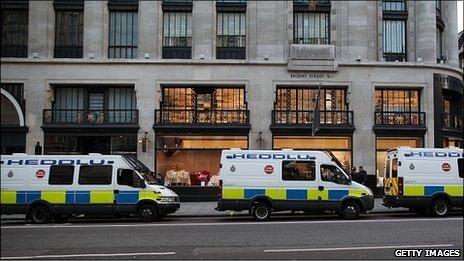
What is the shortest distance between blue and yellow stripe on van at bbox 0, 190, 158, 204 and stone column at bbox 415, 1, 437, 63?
18004 millimetres

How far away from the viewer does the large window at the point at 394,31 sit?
28.6 meters

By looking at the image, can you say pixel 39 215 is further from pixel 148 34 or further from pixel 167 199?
pixel 148 34

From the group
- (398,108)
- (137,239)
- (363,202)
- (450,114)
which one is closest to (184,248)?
(137,239)

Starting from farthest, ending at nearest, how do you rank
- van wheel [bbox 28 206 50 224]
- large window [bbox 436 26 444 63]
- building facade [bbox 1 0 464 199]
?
large window [bbox 436 26 444 63], building facade [bbox 1 0 464 199], van wheel [bbox 28 206 50 224]

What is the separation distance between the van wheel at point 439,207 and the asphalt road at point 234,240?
1.86 m

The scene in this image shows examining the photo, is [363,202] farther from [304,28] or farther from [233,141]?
[304,28]

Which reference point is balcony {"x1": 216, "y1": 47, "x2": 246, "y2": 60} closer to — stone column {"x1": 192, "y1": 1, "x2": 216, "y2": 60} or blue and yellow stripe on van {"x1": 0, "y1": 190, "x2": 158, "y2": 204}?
stone column {"x1": 192, "y1": 1, "x2": 216, "y2": 60}

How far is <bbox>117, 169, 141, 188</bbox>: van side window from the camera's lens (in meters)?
17.4

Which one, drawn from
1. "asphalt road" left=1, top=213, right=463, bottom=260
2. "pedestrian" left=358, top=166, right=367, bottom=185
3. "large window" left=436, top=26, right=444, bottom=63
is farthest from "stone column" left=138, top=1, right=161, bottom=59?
"large window" left=436, top=26, right=444, bottom=63

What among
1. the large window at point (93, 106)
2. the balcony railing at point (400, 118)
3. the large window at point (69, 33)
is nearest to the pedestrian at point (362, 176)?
the balcony railing at point (400, 118)

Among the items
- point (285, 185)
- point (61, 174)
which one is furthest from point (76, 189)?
point (285, 185)

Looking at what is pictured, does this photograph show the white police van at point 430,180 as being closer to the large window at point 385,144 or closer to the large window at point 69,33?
the large window at point 385,144

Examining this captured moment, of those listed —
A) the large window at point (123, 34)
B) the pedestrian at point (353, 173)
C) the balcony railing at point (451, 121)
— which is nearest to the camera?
the pedestrian at point (353, 173)

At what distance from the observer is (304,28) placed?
28.1 m
